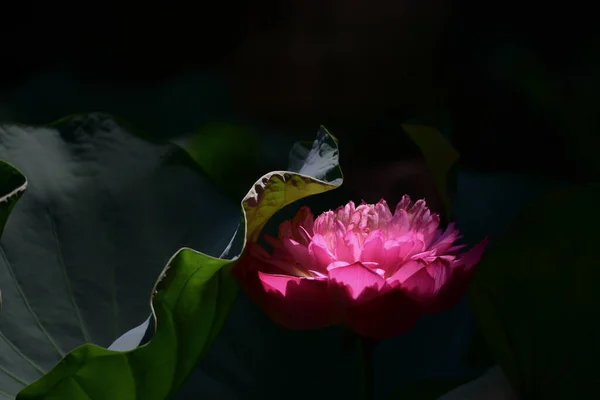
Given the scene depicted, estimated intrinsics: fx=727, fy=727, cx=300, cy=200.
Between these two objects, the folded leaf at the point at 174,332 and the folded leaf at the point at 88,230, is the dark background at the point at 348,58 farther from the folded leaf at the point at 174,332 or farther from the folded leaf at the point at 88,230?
the folded leaf at the point at 174,332

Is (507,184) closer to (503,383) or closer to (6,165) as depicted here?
(503,383)

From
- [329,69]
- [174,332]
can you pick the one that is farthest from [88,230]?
[329,69]

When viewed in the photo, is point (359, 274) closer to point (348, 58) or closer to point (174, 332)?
point (174, 332)

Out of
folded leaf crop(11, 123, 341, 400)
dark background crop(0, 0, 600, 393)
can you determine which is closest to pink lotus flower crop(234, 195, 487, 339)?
folded leaf crop(11, 123, 341, 400)

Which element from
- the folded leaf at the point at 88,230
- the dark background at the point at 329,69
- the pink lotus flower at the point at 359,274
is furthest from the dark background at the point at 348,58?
the pink lotus flower at the point at 359,274

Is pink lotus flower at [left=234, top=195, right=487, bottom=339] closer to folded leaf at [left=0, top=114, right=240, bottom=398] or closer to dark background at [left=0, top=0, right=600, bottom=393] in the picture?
folded leaf at [left=0, top=114, right=240, bottom=398]

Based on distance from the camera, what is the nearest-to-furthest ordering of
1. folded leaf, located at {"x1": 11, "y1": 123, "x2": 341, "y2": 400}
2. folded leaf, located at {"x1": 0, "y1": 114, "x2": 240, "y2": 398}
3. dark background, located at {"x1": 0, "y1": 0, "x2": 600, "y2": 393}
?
folded leaf, located at {"x1": 11, "y1": 123, "x2": 341, "y2": 400} < folded leaf, located at {"x1": 0, "y1": 114, "x2": 240, "y2": 398} < dark background, located at {"x1": 0, "y1": 0, "x2": 600, "y2": 393}
